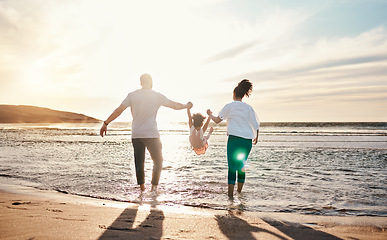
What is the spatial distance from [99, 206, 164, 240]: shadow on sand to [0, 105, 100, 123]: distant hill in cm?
11409

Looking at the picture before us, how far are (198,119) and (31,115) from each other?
116 metres

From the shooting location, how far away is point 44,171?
8211 mm

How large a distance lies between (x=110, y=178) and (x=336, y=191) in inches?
195

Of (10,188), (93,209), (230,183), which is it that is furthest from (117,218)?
(10,188)

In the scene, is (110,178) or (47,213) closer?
(47,213)

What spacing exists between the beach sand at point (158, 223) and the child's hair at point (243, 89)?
209 centimetres

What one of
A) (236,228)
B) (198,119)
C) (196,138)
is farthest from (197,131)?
(236,228)

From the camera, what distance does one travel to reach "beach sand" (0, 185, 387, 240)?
3131 millimetres

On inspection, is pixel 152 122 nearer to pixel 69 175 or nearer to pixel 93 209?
pixel 93 209

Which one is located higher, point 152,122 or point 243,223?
point 152,122

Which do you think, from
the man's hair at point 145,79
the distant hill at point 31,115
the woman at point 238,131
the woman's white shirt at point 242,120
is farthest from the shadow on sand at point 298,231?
the distant hill at point 31,115

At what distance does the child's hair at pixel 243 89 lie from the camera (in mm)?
5461

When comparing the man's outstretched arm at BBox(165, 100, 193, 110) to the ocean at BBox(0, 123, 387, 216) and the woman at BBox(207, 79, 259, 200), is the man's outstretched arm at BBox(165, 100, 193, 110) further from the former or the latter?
the ocean at BBox(0, 123, 387, 216)

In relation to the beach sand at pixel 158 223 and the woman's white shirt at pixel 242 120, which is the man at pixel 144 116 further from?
the woman's white shirt at pixel 242 120
